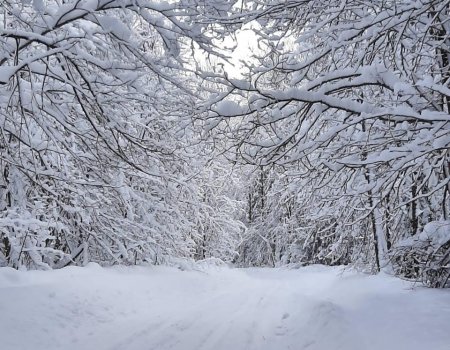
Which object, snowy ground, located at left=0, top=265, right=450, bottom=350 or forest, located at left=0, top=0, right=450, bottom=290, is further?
snowy ground, located at left=0, top=265, right=450, bottom=350

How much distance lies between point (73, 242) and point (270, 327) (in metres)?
7.24

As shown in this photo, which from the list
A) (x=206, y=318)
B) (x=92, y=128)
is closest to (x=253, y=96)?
(x=92, y=128)

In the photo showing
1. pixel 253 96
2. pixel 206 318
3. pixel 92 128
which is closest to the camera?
pixel 253 96

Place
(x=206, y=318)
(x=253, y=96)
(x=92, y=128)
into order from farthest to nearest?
(x=92, y=128), (x=206, y=318), (x=253, y=96)

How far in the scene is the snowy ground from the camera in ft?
18.4

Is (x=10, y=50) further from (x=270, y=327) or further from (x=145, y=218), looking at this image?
(x=145, y=218)

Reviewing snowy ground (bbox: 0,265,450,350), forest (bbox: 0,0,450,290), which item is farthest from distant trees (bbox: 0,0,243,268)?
snowy ground (bbox: 0,265,450,350)

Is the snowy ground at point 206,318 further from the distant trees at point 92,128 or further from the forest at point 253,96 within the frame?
the distant trees at point 92,128

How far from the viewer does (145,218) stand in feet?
47.4

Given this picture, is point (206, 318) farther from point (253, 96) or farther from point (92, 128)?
point (253, 96)

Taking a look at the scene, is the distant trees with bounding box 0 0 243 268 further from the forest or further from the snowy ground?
the snowy ground

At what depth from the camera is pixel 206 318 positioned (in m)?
8.16

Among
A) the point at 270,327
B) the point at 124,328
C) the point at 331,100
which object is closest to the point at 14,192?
the point at 124,328

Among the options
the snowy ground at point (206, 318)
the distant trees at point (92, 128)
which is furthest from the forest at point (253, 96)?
the snowy ground at point (206, 318)
